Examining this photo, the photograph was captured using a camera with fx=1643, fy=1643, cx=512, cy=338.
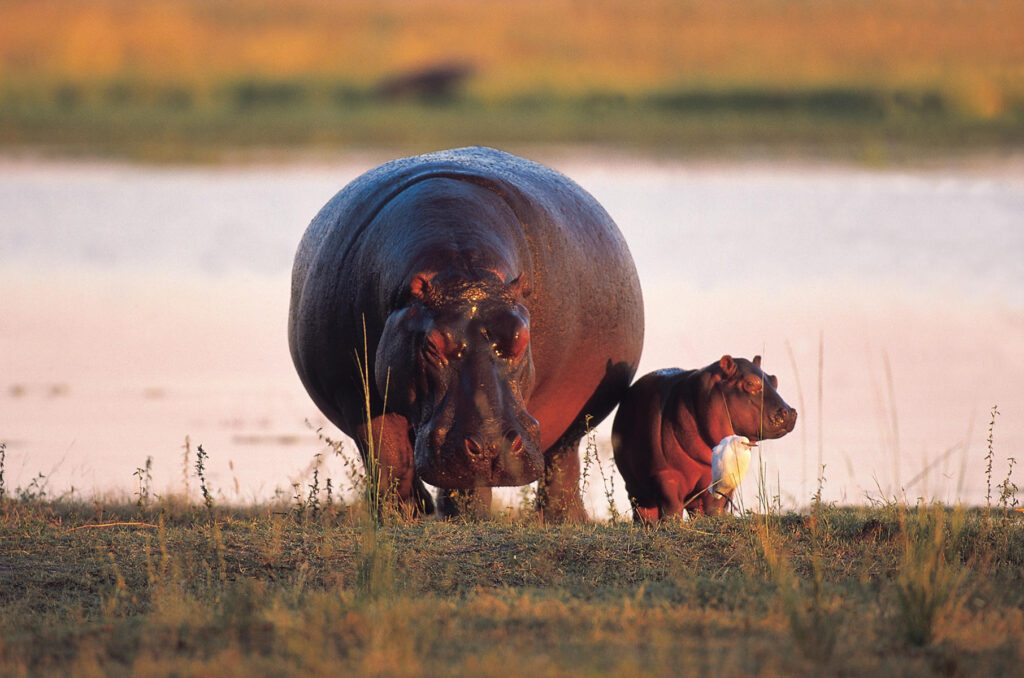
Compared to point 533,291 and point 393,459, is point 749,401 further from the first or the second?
point 393,459

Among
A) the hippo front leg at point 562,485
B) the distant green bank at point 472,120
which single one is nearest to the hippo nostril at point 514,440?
the hippo front leg at point 562,485

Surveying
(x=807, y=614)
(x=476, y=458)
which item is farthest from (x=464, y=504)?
(x=807, y=614)

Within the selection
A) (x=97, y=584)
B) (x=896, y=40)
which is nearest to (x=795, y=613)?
(x=97, y=584)

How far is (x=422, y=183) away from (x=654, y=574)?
201 cm

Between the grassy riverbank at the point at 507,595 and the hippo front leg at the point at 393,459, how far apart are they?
0.27 metres

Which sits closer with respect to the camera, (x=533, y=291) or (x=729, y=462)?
(x=533, y=291)

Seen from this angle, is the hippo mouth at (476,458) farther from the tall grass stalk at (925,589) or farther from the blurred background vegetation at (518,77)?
the blurred background vegetation at (518,77)

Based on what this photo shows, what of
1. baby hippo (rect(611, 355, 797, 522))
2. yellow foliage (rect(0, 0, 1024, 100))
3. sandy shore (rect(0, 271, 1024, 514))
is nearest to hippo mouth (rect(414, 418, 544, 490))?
baby hippo (rect(611, 355, 797, 522))

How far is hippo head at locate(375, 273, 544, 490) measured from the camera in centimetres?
542

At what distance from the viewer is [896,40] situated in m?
37.0

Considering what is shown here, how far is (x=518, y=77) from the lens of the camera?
35250mm

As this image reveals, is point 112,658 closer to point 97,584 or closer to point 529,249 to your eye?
point 97,584

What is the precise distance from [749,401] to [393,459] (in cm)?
150

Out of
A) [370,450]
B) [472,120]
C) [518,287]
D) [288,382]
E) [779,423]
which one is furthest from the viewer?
[472,120]
